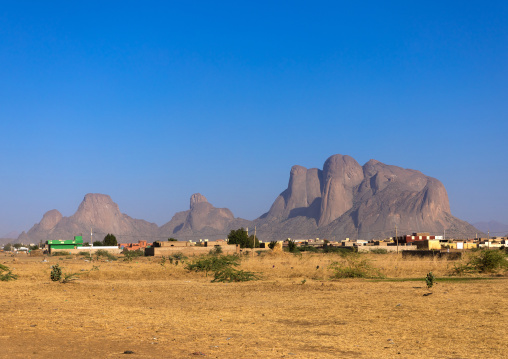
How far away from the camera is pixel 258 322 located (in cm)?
1466

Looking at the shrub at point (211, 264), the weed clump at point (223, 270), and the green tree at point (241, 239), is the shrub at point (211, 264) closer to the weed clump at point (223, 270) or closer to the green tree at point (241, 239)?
the weed clump at point (223, 270)

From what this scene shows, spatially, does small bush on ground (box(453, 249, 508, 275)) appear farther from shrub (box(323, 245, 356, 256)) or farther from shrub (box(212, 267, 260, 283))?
shrub (box(212, 267, 260, 283))

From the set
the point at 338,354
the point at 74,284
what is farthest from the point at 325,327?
the point at 74,284

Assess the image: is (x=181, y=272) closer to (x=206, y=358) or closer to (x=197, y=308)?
(x=197, y=308)

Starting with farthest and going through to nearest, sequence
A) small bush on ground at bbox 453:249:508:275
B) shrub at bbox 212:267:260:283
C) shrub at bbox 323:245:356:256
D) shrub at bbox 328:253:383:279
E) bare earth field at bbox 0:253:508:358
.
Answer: shrub at bbox 323:245:356:256
small bush on ground at bbox 453:249:508:275
shrub at bbox 328:253:383:279
shrub at bbox 212:267:260:283
bare earth field at bbox 0:253:508:358

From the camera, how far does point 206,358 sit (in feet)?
32.6

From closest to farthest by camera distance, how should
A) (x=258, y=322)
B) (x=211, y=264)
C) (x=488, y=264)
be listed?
(x=258, y=322), (x=488, y=264), (x=211, y=264)

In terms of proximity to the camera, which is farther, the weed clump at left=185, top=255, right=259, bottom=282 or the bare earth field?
the weed clump at left=185, top=255, right=259, bottom=282

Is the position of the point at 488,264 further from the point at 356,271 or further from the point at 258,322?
the point at 258,322

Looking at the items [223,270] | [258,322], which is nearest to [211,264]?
[223,270]

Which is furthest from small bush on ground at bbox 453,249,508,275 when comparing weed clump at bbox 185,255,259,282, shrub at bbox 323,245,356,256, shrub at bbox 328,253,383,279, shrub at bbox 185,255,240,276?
shrub at bbox 185,255,240,276

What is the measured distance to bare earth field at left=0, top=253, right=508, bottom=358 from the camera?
35.4 ft

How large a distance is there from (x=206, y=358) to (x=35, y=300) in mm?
12382

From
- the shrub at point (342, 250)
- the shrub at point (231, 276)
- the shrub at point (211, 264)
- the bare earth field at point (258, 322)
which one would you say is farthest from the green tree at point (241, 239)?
the bare earth field at point (258, 322)
